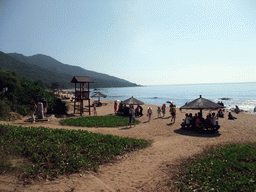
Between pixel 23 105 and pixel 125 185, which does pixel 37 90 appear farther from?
pixel 125 185

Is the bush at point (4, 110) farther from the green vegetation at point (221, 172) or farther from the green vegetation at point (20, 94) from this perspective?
the green vegetation at point (221, 172)

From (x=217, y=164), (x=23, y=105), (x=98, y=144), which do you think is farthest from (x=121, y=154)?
(x=23, y=105)

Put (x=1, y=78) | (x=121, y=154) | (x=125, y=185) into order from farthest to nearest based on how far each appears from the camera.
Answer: (x=1, y=78)
(x=121, y=154)
(x=125, y=185)

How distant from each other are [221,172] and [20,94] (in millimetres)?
19012

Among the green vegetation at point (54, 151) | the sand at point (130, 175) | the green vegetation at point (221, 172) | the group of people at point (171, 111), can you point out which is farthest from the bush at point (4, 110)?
the group of people at point (171, 111)

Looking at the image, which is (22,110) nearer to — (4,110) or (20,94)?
(4,110)

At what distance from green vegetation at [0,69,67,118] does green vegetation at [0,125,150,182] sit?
849 centimetres

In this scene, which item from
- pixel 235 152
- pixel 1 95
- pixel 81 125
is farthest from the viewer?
pixel 1 95

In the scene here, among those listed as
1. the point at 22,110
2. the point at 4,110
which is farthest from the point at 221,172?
the point at 22,110

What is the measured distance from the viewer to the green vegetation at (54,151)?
4.92 meters

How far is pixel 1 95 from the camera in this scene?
15398 mm

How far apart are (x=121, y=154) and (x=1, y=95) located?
1518 centimetres

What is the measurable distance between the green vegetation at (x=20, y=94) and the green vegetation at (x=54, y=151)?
334 inches

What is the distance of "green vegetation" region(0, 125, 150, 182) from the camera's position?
492cm
